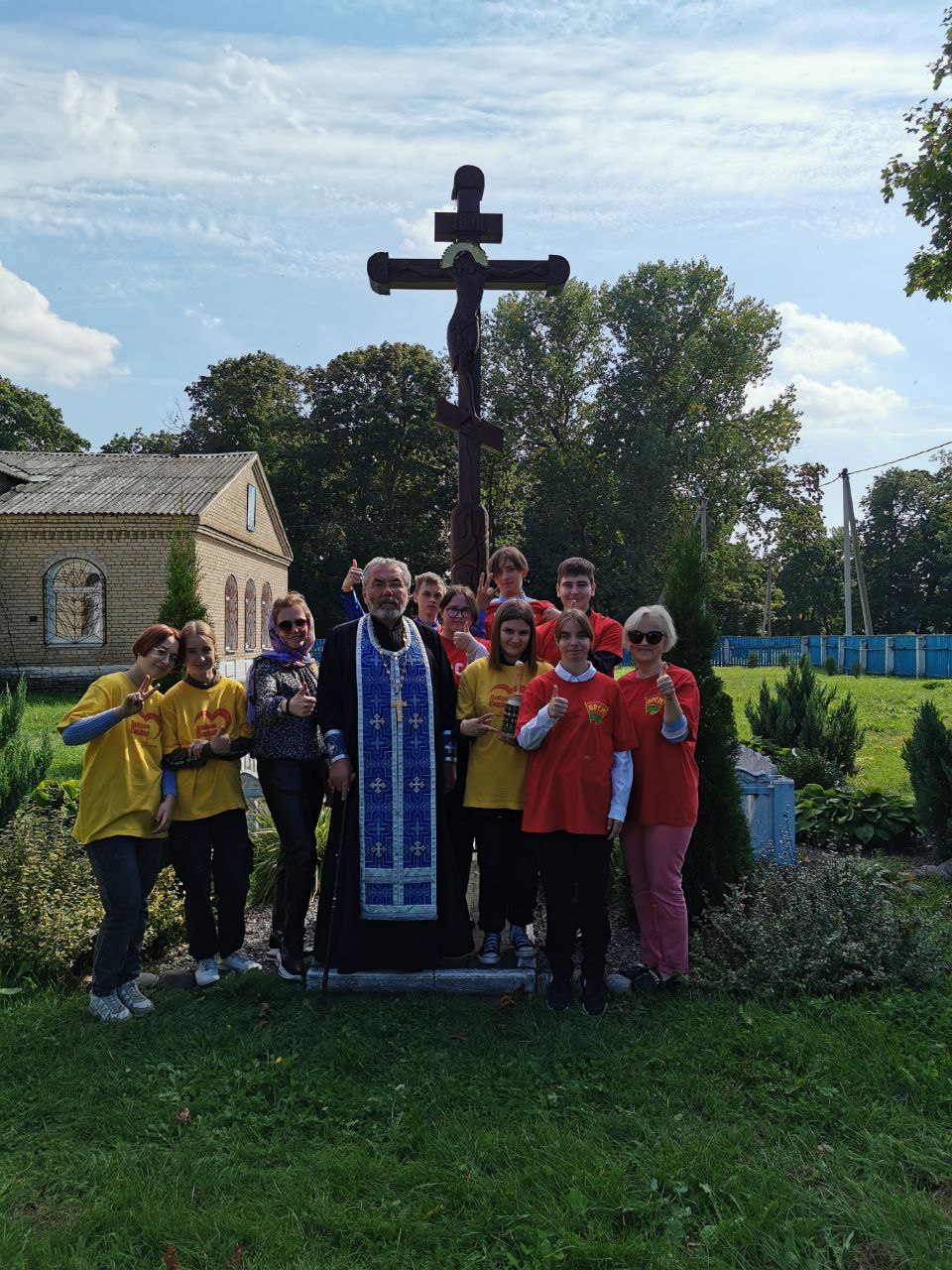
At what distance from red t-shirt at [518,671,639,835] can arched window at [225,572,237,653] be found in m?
19.8

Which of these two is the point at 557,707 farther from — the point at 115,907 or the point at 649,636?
the point at 115,907

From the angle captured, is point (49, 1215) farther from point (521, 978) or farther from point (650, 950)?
point (650, 950)

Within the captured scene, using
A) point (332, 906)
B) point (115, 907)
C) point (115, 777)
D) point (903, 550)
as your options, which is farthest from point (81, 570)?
point (903, 550)

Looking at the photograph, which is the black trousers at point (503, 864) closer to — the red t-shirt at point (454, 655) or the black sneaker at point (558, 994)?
the black sneaker at point (558, 994)

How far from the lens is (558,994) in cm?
409

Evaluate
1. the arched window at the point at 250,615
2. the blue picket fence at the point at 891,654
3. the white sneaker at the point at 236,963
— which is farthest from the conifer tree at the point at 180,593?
the arched window at the point at 250,615

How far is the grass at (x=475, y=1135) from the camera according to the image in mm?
2594

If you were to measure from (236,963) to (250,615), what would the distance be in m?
21.5

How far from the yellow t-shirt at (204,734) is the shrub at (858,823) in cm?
424

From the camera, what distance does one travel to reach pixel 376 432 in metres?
34.4

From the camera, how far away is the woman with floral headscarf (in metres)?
4.38

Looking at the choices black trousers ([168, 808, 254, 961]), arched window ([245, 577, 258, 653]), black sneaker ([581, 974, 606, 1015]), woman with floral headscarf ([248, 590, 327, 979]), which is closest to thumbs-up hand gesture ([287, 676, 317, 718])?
woman with floral headscarf ([248, 590, 327, 979])

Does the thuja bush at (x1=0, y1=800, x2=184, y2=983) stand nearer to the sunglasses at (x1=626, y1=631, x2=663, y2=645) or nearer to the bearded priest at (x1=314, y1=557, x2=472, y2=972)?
the bearded priest at (x1=314, y1=557, x2=472, y2=972)

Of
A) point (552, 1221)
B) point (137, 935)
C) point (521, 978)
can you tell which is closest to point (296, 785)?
point (137, 935)
